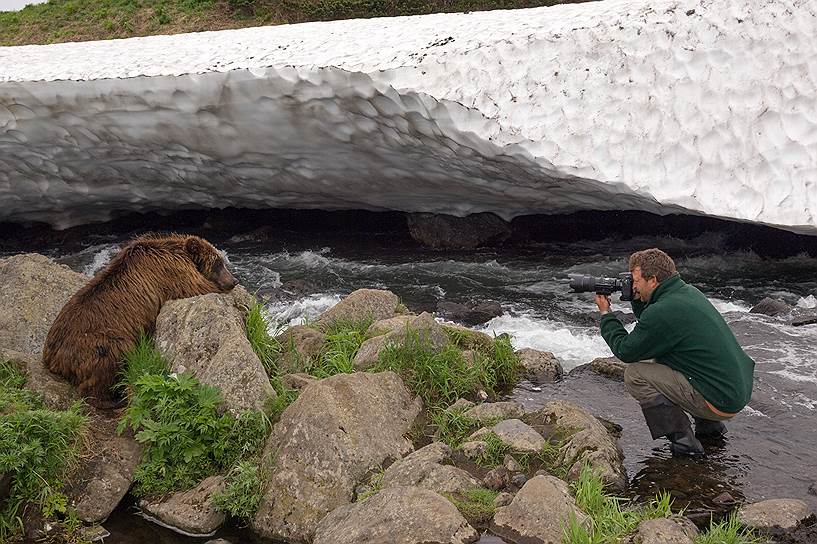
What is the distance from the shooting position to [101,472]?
4.55 meters

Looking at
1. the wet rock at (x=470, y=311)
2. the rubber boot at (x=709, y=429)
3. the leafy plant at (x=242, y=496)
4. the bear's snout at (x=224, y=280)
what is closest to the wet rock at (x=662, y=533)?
the rubber boot at (x=709, y=429)

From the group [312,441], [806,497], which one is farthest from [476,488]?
[806,497]

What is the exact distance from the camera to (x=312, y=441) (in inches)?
179

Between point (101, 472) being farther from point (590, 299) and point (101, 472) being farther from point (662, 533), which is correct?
point (590, 299)

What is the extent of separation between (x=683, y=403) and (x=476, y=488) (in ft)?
4.61

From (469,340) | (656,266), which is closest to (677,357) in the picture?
(656,266)

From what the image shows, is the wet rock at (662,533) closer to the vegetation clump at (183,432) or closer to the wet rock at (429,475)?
the wet rock at (429,475)

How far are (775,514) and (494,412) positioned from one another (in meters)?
1.74

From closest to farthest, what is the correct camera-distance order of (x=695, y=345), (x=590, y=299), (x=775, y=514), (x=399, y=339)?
1. (x=775, y=514)
2. (x=695, y=345)
3. (x=399, y=339)
4. (x=590, y=299)

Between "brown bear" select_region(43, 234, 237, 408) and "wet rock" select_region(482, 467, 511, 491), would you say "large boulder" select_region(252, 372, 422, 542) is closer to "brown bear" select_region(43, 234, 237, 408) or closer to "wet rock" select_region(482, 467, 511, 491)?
"wet rock" select_region(482, 467, 511, 491)

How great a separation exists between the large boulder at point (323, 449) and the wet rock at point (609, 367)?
6.30ft

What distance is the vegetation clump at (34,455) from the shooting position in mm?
4250

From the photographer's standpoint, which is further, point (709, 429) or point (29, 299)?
point (29, 299)

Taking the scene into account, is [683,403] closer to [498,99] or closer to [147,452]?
[147,452]
